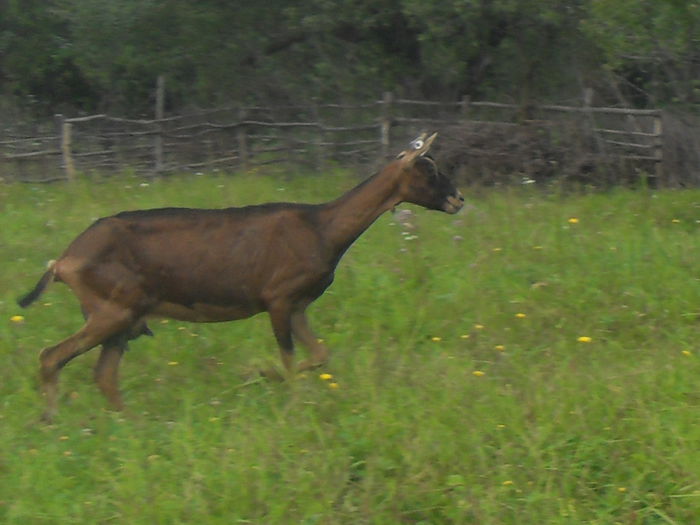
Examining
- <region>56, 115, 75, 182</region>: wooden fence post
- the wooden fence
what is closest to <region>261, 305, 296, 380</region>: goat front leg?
the wooden fence

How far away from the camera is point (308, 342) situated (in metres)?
7.46

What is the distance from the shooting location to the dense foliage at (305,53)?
20.8 meters

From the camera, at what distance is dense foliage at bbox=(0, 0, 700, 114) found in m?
20.8

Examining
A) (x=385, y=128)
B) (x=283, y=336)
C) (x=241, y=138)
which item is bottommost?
(x=241, y=138)

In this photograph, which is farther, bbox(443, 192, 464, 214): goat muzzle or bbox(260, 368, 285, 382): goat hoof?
bbox(443, 192, 464, 214): goat muzzle

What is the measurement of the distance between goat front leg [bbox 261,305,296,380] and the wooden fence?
10646mm

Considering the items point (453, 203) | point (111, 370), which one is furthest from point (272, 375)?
point (453, 203)

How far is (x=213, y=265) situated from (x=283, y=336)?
66 cm

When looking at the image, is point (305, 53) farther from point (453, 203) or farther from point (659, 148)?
point (453, 203)

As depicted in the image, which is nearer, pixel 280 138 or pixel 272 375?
pixel 272 375

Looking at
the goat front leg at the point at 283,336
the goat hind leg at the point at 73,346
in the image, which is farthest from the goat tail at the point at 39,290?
the goat front leg at the point at 283,336

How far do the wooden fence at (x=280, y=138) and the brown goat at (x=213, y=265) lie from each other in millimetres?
10110

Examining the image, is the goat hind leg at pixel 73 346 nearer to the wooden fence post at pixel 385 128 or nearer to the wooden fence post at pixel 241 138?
the wooden fence post at pixel 385 128

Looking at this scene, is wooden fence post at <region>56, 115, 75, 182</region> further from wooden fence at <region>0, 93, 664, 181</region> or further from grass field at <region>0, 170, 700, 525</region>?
grass field at <region>0, 170, 700, 525</region>
